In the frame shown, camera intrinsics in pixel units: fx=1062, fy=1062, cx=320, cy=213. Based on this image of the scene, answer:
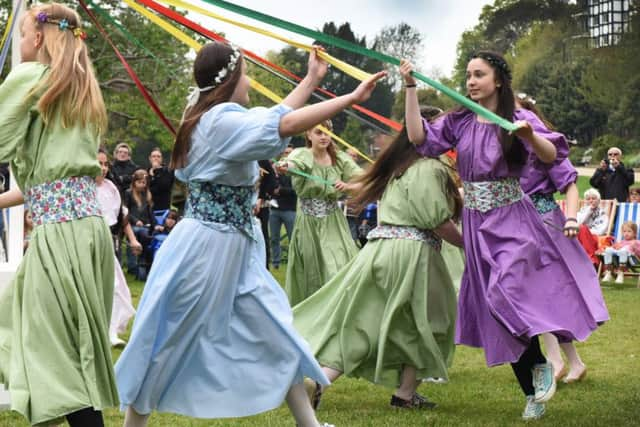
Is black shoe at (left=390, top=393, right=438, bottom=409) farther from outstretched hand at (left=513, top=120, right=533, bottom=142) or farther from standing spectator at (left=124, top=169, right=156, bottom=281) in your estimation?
standing spectator at (left=124, top=169, right=156, bottom=281)

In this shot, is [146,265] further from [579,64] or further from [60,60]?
[579,64]

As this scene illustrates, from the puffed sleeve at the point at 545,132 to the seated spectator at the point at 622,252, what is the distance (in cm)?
921

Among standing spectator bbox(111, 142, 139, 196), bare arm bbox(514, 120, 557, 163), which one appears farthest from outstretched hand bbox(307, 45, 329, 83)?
standing spectator bbox(111, 142, 139, 196)

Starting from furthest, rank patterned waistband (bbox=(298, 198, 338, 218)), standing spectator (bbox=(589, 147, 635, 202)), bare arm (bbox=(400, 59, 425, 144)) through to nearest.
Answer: standing spectator (bbox=(589, 147, 635, 202)), patterned waistband (bbox=(298, 198, 338, 218)), bare arm (bbox=(400, 59, 425, 144))

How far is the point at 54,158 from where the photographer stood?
14.4 feet

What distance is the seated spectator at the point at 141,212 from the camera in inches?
578

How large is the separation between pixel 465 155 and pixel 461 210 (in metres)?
0.64

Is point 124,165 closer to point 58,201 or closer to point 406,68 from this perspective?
point 406,68

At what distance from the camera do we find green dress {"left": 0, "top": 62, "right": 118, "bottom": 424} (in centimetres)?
426

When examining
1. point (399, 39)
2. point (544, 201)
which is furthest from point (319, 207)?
point (399, 39)

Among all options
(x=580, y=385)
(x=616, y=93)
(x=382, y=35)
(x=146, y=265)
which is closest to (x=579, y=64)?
(x=616, y=93)

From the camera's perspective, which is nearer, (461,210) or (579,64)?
(461,210)

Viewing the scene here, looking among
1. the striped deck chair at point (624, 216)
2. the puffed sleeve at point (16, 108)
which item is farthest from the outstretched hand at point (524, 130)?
the striped deck chair at point (624, 216)

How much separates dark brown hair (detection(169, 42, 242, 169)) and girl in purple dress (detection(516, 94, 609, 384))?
6.59ft
